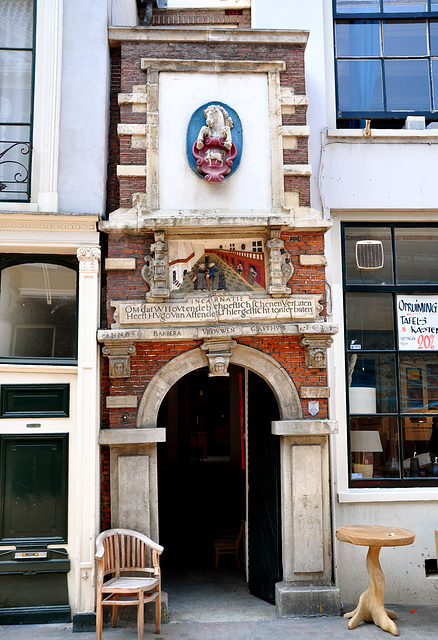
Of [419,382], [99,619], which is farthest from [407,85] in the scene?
[99,619]

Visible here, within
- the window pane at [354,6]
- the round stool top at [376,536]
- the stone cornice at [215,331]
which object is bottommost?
the round stool top at [376,536]

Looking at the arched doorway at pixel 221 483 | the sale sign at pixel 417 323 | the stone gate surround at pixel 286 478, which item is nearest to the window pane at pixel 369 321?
the sale sign at pixel 417 323

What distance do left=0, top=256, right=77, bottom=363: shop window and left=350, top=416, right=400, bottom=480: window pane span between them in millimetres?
3845

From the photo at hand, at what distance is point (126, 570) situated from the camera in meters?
6.35

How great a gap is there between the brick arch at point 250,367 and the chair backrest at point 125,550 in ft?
4.22

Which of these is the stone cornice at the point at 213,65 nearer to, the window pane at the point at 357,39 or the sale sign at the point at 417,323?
the window pane at the point at 357,39

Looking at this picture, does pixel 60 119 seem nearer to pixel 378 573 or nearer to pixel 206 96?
pixel 206 96

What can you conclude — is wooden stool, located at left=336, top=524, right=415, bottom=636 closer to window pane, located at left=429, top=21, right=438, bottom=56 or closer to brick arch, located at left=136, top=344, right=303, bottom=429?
brick arch, located at left=136, top=344, right=303, bottom=429

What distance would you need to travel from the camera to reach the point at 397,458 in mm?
7527

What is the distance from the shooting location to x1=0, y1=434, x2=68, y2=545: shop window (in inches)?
260

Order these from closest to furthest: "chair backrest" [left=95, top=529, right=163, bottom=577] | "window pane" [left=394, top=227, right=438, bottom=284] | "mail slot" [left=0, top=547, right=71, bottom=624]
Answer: "chair backrest" [left=95, top=529, right=163, bottom=577]
"mail slot" [left=0, top=547, right=71, bottom=624]
"window pane" [left=394, top=227, right=438, bottom=284]

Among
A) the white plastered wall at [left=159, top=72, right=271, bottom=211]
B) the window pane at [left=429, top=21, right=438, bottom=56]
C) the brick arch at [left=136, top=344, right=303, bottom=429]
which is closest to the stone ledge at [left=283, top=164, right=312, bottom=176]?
the white plastered wall at [left=159, top=72, right=271, bottom=211]

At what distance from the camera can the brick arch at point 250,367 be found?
6848 millimetres

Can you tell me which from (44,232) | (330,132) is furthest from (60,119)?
(330,132)
